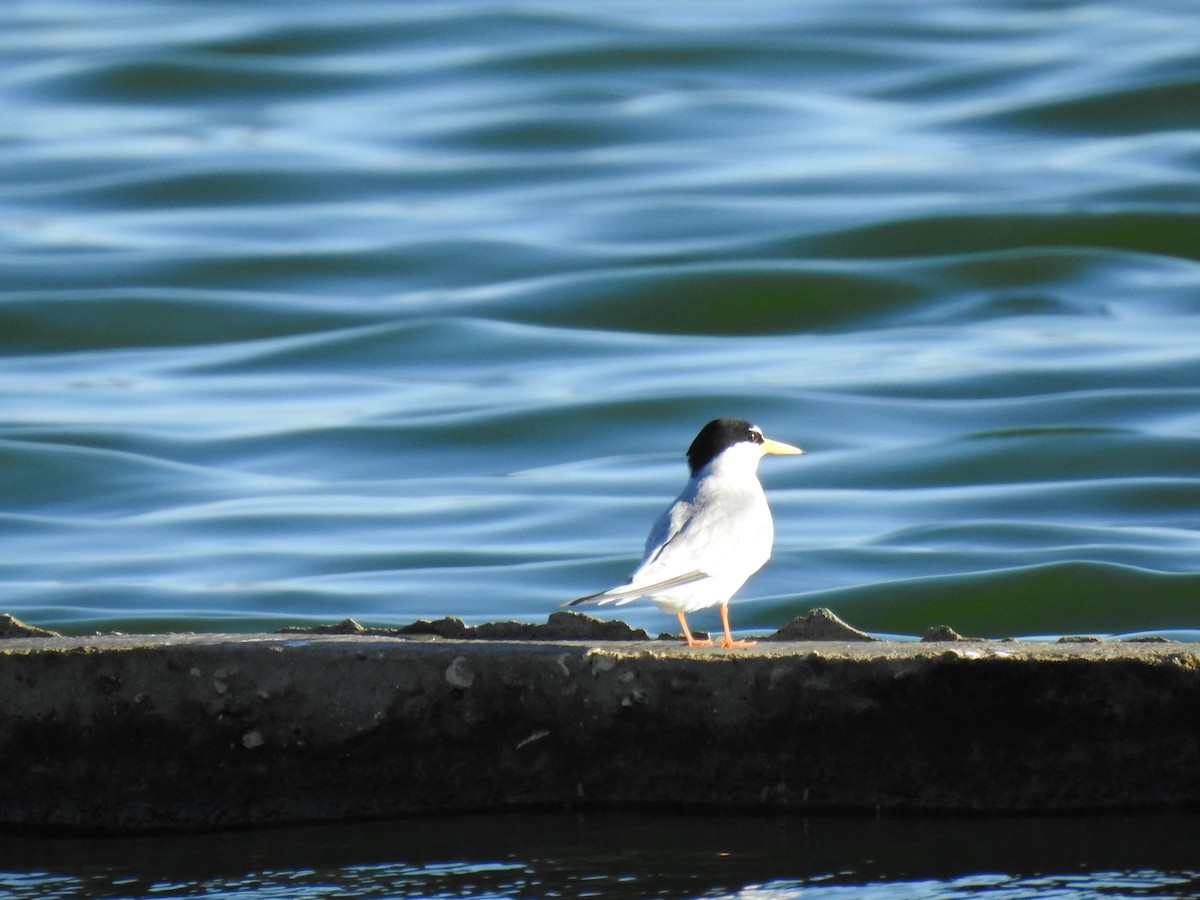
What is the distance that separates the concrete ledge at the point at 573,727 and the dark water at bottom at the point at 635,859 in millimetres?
65

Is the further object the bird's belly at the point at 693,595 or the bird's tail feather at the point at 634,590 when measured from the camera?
the bird's belly at the point at 693,595

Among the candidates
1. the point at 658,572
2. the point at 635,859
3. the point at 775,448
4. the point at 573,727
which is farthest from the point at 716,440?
the point at 635,859

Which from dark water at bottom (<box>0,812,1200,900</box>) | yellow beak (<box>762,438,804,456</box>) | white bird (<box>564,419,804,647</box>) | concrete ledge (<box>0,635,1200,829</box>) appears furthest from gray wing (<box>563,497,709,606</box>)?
yellow beak (<box>762,438,804,456</box>)

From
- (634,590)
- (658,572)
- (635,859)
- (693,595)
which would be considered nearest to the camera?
(635,859)

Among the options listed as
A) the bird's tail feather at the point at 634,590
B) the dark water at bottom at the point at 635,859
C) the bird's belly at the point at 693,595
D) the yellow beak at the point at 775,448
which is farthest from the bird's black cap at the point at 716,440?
the dark water at bottom at the point at 635,859

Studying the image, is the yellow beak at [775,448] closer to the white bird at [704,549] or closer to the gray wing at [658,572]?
the white bird at [704,549]

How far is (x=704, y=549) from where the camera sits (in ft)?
14.6

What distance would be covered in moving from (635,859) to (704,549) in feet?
2.51

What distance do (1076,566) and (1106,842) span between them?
4246mm

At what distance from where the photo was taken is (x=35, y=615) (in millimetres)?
7914

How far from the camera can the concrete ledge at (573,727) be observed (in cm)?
409

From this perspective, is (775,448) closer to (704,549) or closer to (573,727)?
(704,549)

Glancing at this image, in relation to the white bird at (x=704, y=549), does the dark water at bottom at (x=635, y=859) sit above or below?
below

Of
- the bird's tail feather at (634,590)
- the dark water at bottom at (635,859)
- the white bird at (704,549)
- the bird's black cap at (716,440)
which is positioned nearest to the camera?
the dark water at bottom at (635,859)
